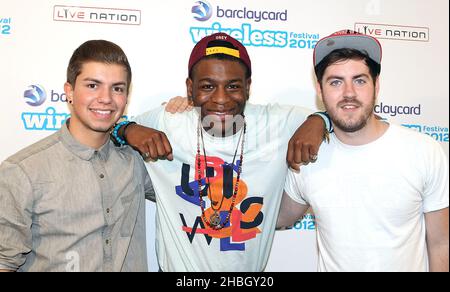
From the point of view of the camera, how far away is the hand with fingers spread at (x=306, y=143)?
4.50 feet

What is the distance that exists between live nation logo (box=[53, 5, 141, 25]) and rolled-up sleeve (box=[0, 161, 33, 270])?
0.95 m

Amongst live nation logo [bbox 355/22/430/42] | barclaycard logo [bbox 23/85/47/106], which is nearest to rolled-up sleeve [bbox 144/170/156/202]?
barclaycard logo [bbox 23/85/47/106]

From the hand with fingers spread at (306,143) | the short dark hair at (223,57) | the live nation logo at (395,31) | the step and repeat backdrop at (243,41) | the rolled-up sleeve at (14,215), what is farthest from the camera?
the live nation logo at (395,31)

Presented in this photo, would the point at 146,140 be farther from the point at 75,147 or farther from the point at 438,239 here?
the point at 438,239

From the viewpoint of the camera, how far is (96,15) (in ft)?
6.38

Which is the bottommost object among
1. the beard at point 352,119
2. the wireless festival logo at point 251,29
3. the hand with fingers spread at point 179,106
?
the beard at point 352,119

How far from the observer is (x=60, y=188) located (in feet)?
4.35

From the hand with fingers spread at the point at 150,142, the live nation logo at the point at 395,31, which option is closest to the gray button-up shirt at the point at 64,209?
the hand with fingers spread at the point at 150,142

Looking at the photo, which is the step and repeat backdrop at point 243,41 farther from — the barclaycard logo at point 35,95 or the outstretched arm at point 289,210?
the outstretched arm at point 289,210

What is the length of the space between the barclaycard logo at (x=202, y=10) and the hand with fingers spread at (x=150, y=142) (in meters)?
0.79

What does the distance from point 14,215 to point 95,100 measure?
464mm

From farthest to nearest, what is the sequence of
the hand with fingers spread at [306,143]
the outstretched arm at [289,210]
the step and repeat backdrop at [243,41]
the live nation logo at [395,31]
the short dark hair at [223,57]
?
the live nation logo at [395,31] → the step and repeat backdrop at [243,41] → the outstretched arm at [289,210] → the short dark hair at [223,57] → the hand with fingers spread at [306,143]
